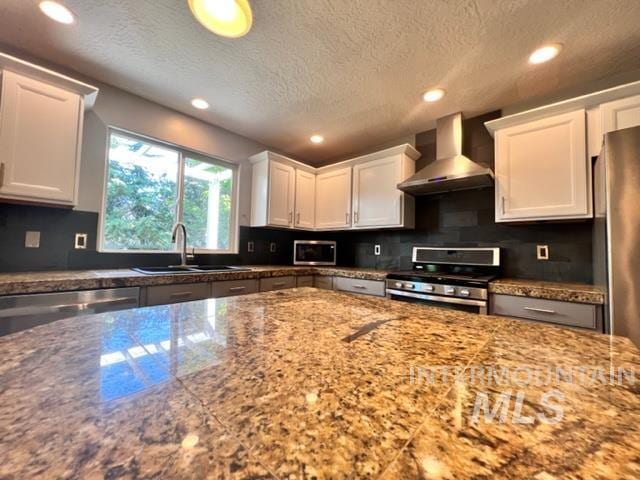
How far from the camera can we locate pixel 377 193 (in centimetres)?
287

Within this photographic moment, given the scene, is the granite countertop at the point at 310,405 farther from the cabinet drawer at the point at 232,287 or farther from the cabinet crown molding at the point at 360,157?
the cabinet crown molding at the point at 360,157

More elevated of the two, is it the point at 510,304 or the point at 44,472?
the point at 44,472

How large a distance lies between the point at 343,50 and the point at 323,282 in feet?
6.86

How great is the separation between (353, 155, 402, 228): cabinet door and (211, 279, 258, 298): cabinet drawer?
1.33 m

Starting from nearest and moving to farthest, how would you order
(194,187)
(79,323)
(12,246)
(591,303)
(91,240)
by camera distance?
(79,323)
(591,303)
(12,246)
(91,240)
(194,187)

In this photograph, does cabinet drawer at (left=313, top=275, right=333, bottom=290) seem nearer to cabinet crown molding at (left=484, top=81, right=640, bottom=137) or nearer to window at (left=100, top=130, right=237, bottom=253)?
window at (left=100, top=130, right=237, bottom=253)

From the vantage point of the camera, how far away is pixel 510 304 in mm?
1796

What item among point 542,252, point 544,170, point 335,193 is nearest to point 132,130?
point 335,193

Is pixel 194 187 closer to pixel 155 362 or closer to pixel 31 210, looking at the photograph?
pixel 31 210

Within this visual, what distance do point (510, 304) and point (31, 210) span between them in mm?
3346

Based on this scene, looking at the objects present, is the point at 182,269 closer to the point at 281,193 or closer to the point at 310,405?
the point at 281,193

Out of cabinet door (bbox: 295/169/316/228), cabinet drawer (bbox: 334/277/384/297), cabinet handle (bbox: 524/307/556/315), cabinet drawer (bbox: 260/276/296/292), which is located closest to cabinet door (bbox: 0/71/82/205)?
cabinet drawer (bbox: 260/276/296/292)

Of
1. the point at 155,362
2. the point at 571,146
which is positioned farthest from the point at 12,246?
the point at 571,146

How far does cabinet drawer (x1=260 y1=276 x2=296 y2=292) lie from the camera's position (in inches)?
98.2
